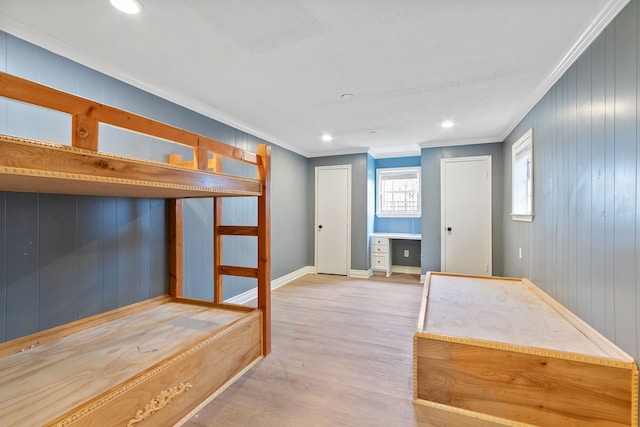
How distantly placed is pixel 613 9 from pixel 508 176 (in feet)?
8.67

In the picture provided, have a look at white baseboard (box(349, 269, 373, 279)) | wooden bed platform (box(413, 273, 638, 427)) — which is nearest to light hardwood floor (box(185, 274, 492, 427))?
Answer: wooden bed platform (box(413, 273, 638, 427))

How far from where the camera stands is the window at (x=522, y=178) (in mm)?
2937

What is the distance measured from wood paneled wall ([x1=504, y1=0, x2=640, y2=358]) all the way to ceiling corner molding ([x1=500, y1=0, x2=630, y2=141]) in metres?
0.04

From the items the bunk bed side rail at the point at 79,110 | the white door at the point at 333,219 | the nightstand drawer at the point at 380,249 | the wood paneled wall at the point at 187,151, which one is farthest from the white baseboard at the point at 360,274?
the bunk bed side rail at the point at 79,110

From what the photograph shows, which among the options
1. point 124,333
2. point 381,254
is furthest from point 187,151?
point 381,254

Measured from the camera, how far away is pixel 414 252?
5410 mm

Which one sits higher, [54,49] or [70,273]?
[54,49]

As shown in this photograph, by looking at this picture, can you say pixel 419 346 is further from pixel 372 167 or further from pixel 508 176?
pixel 372 167

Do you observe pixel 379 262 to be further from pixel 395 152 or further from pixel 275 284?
pixel 395 152

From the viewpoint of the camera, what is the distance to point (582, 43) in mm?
1776

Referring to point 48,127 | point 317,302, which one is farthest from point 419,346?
point 48,127

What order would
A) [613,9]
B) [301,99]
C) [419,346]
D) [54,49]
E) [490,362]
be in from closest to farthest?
1. [613,9]
2. [490,362]
3. [419,346]
4. [54,49]
5. [301,99]

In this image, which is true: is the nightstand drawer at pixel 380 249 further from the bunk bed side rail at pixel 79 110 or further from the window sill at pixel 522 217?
the bunk bed side rail at pixel 79 110

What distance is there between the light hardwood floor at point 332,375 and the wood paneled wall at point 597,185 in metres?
1.08
